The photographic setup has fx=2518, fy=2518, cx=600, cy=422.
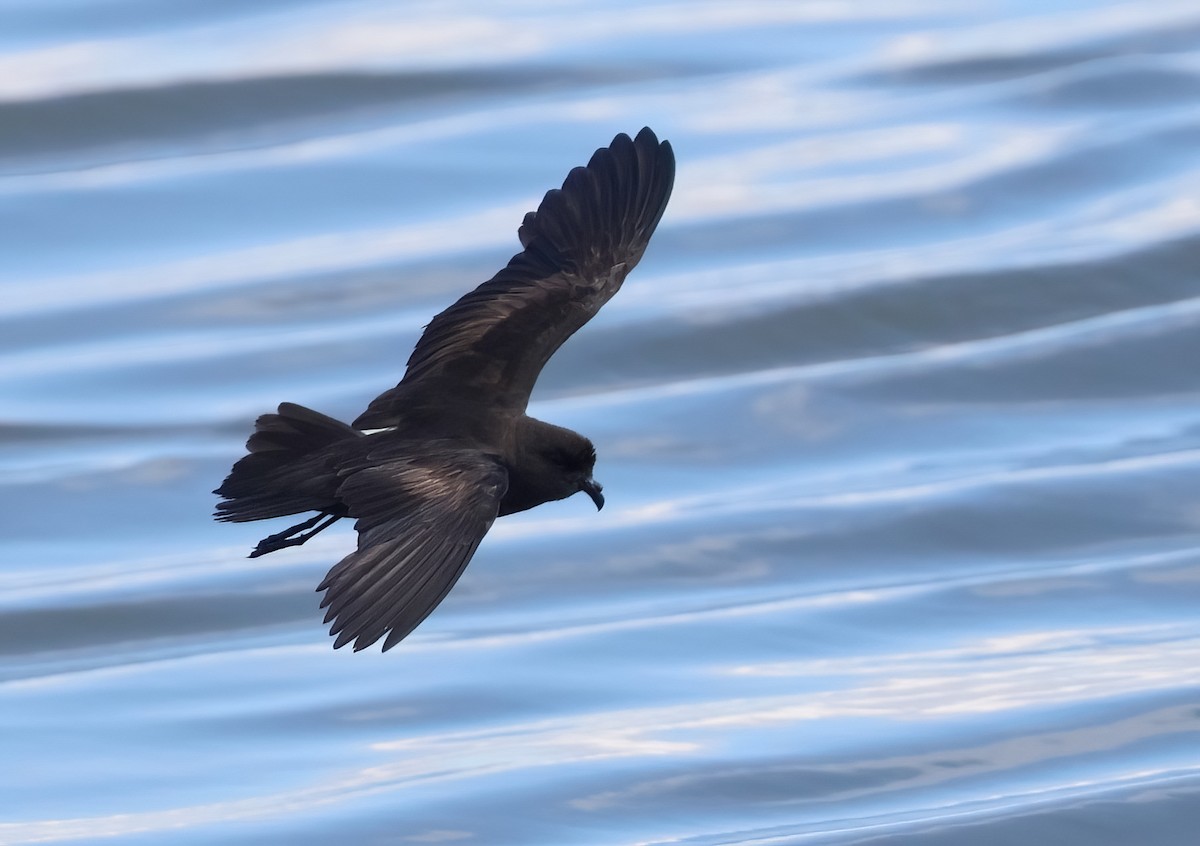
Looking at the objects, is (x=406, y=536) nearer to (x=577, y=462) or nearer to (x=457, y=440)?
(x=457, y=440)

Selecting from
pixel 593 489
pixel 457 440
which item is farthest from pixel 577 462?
pixel 457 440

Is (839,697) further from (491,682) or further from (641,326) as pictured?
(641,326)

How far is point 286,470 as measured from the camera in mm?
6398

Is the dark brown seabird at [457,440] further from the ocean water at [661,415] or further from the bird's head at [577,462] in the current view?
the ocean water at [661,415]

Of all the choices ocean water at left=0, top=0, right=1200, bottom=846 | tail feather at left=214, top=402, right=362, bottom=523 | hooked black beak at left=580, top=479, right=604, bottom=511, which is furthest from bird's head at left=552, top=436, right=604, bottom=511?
ocean water at left=0, top=0, right=1200, bottom=846

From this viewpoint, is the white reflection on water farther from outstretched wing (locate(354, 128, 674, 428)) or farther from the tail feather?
the tail feather

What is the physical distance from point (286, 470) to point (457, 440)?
1.46 feet

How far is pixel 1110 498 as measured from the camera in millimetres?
12172

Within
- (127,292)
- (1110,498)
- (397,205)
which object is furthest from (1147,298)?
(127,292)

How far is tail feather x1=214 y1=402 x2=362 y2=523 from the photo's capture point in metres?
6.27

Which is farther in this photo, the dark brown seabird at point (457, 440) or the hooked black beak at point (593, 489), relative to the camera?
the hooked black beak at point (593, 489)

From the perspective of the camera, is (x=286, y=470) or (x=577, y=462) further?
(x=577, y=462)

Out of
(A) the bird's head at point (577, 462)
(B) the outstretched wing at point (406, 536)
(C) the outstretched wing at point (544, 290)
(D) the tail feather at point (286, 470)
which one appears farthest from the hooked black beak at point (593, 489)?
(D) the tail feather at point (286, 470)

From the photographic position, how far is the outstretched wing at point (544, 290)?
6.89m
